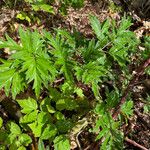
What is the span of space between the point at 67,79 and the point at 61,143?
75cm

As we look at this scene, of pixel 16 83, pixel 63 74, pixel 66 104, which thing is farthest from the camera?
pixel 66 104

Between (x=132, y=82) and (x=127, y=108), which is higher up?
(x=132, y=82)

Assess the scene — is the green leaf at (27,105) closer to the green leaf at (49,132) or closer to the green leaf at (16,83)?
the green leaf at (49,132)

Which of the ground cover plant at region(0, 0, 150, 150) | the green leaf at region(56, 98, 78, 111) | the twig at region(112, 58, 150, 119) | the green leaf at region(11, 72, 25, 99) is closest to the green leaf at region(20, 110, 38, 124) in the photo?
the ground cover plant at region(0, 0, 150, 150)

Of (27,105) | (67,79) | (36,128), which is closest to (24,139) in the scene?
(36,128)

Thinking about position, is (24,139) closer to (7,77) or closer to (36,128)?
(36,128)

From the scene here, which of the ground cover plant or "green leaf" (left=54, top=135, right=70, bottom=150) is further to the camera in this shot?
"green leaf" (left=54, top=135, right=70, bottom=150)

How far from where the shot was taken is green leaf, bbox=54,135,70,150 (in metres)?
2.96

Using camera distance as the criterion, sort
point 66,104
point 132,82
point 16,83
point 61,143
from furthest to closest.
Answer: point 66,104
point 61,143
point 132,82
point 16,83

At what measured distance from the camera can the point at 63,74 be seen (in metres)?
2.65

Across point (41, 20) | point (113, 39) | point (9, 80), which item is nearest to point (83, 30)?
point (41, 20)

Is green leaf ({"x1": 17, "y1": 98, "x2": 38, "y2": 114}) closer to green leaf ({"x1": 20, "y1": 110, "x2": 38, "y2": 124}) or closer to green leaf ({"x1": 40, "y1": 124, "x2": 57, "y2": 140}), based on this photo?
green leaf ({"x1": 20, "y1": 110, "x2": 38, "y2": 124})

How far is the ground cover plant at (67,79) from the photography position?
2494 mm

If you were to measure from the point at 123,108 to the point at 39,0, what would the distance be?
72.5 inches
